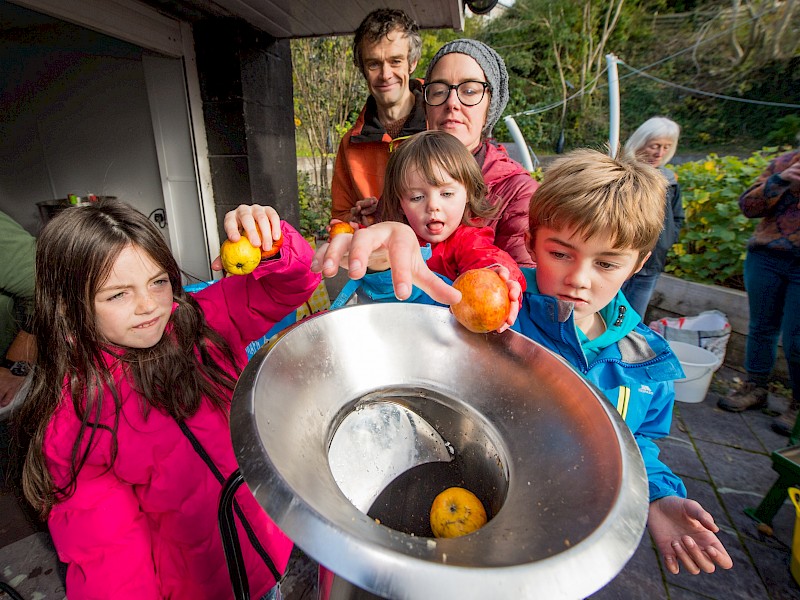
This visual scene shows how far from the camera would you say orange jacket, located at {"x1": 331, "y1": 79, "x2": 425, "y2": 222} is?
85.7 inches

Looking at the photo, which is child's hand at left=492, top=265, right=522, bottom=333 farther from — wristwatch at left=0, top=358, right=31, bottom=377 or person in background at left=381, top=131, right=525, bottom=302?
wristwatch at left=0, top=358, right=31, bottom=377

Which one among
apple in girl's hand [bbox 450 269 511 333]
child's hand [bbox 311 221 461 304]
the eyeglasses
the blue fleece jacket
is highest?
the eyeglasses

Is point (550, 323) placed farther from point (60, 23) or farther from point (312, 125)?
point (312, 125)

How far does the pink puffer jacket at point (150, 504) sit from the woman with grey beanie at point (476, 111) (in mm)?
827

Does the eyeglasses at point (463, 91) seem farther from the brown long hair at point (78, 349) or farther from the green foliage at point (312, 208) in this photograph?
the green foliage at point (312, 208)

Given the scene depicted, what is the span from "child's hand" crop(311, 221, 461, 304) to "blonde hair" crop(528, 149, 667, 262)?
0.56m

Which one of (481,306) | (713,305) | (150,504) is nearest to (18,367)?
(150,504)

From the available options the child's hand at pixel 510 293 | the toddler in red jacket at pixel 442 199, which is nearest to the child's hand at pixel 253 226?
the toddler in red jacket at pixel 442 199

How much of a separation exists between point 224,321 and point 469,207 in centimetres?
103

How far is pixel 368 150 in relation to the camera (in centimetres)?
221

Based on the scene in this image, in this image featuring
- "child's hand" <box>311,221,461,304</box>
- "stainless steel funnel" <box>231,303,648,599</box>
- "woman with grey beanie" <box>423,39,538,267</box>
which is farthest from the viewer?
"woman with grey beanie" <box>423,39,538,267</box>

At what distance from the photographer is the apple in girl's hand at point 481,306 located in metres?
0.91

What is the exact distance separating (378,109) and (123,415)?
185 centimetres

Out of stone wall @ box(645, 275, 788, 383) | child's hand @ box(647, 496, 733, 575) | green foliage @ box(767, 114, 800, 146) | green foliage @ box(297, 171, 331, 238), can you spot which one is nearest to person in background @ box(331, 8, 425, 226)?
child's hand @ box(647, 496, 733, 575)
